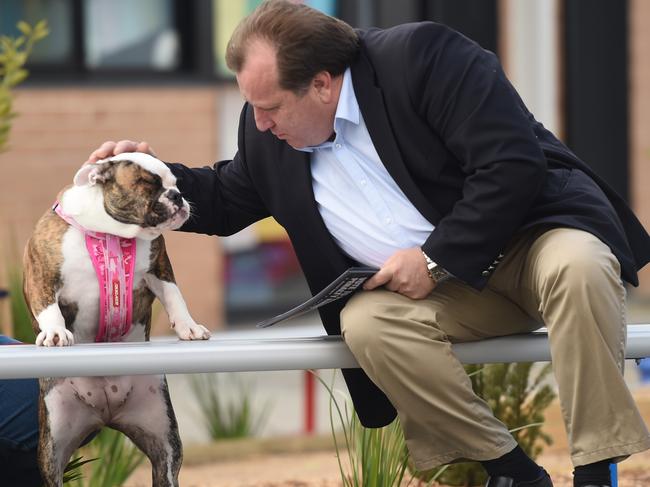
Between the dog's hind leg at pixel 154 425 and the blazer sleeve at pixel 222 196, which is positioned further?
the blazer sleeve at pixel 222 196

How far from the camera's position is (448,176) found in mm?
3443

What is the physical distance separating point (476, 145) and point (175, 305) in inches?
32.6

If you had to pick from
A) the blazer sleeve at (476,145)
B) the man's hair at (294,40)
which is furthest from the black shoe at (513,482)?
the man's hair at (294,40)

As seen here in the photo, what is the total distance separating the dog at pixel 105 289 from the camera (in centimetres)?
328

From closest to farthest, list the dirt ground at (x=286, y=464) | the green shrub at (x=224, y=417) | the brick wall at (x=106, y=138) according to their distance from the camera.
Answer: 1. the dirt ground at (x=286, y=464)
2. the green shrub at (x=224, y=417)
3. the brick wall at (x=106, y=138)

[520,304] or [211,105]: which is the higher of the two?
[520,304]

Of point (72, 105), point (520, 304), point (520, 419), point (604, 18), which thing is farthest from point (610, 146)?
point (520, 304)

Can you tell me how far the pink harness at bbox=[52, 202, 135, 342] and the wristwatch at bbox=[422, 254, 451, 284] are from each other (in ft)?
2.33

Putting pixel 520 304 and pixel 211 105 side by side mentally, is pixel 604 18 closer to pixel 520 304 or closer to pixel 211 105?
pixel 211 105

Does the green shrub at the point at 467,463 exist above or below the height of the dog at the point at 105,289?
below

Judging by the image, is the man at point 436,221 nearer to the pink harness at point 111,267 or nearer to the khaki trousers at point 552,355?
the khaki trousers at point 552,355

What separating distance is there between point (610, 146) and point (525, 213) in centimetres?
741

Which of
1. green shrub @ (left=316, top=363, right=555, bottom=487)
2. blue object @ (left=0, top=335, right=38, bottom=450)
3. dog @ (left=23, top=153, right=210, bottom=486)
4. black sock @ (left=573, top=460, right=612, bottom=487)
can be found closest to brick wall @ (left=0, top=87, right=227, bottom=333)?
green shrub @ (left=316, top=363, right=555, bottom=487)

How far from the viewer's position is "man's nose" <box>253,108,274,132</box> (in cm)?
344
